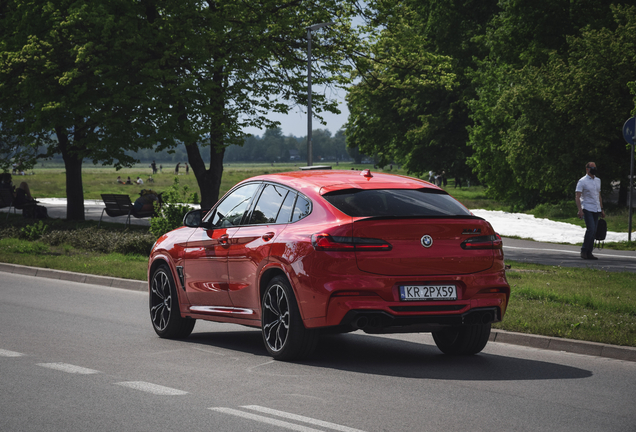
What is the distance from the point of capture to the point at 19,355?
8.27m

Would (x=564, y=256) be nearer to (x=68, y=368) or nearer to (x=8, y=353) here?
(x=8, y=353)

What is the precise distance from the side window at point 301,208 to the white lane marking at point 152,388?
2.02 meters

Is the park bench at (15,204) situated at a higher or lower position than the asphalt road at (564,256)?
higher

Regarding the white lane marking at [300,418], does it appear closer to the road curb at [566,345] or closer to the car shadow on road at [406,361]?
the car shadow on road at [406,361]

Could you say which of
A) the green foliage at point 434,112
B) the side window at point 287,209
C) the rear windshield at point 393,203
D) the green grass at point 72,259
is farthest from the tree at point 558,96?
the side window at point 287,209

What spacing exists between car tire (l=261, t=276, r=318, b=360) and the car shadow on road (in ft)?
0.56

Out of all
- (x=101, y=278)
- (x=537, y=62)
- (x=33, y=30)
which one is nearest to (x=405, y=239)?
(x=101, y=278)

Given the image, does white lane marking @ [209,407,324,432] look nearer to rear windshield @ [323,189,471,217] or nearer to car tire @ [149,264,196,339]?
rear windshield @ [323,189,471,217]

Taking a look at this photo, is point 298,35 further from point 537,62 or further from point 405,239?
point 405,239

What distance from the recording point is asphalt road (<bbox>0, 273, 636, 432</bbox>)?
575cm

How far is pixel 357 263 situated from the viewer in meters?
7.39

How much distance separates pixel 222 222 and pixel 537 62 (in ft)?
99.2

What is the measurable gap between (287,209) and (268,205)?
0.37 meters

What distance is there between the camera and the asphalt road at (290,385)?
5.75 m
